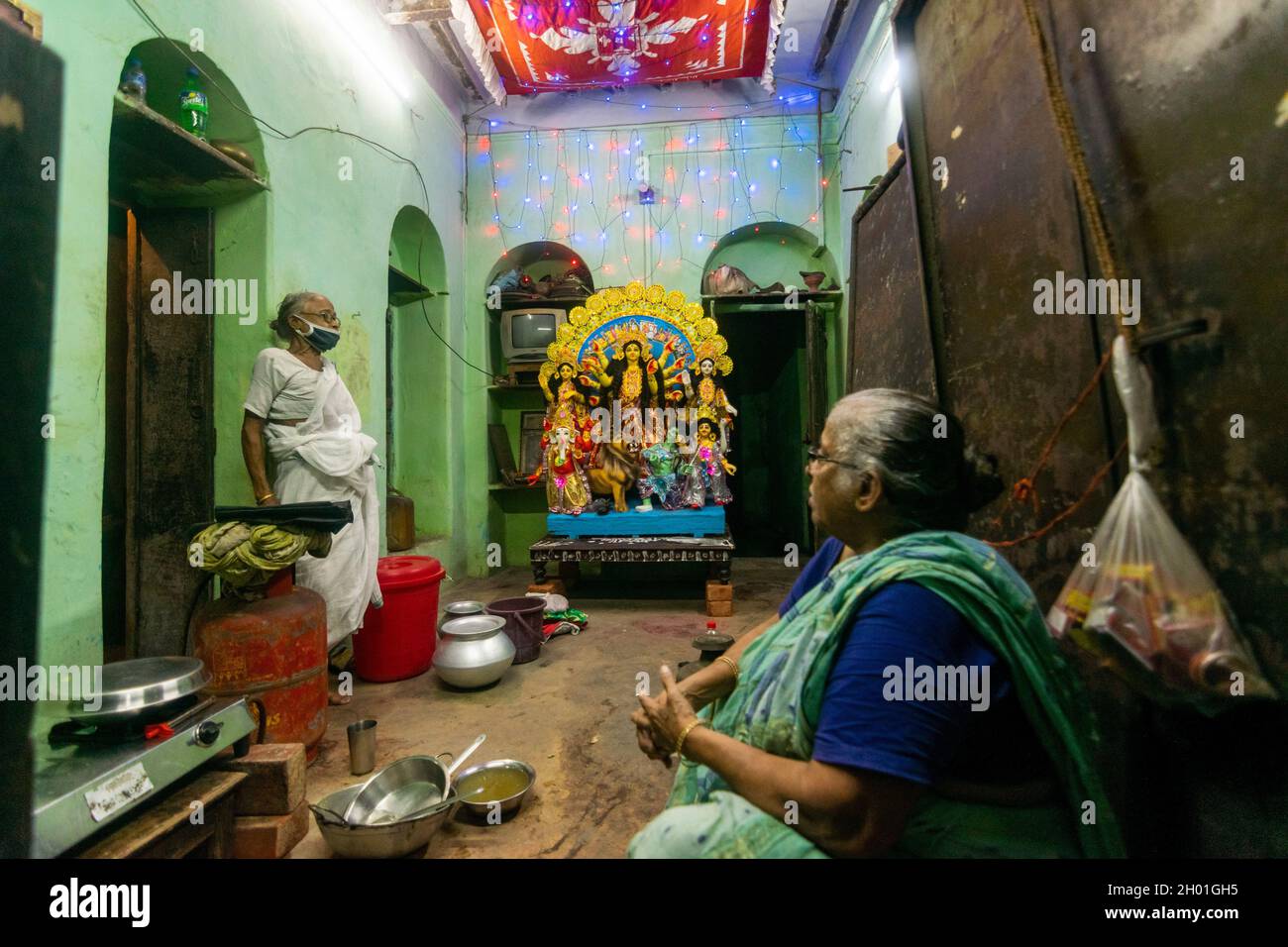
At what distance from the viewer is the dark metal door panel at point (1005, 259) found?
1.60 metres

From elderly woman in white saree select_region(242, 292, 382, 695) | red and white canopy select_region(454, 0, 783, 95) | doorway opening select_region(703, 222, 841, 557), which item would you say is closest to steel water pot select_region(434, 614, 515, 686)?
elderly woman in white saree select_region(242, 292, 382, 695)

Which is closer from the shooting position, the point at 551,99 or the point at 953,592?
the point at 953,592

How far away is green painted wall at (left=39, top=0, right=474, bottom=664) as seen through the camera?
2361 mm

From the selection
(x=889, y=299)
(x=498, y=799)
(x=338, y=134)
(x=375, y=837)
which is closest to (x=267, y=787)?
(x=375, y=837)

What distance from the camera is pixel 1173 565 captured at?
1086 millimetres

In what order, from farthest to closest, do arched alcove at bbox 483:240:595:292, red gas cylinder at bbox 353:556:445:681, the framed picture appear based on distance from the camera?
the framed picture → arched alcove at bbox 483:240:595:292 → red gas cylinder at bbox 353:556:445:681

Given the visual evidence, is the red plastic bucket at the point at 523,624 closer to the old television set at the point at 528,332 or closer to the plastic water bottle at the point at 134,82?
the plastic water bottle at the point at 134,82

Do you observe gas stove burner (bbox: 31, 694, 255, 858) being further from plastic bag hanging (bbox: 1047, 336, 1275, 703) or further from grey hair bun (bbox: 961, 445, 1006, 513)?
plastic bag hanging (bbox: 1047, 336, 1275, 703)

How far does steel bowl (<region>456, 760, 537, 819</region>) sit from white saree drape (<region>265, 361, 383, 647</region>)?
4.29 feet
